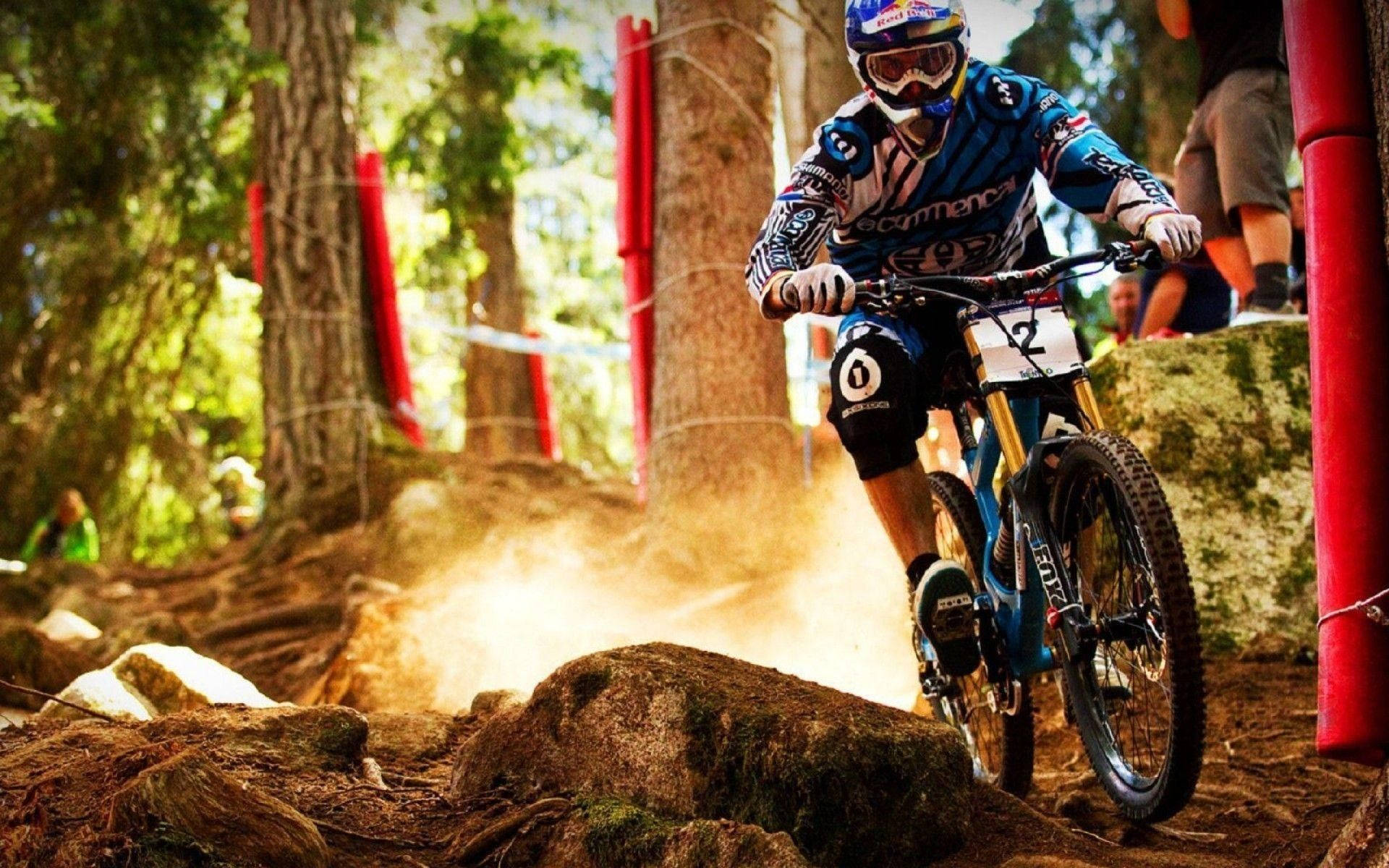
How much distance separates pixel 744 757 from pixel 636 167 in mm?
5547

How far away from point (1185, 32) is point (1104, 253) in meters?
3.22

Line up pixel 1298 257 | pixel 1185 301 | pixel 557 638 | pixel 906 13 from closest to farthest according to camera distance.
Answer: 1. pixel 906 13
2. pixel 557 638
3. pixel 1298 257
4. pixel 1185 301

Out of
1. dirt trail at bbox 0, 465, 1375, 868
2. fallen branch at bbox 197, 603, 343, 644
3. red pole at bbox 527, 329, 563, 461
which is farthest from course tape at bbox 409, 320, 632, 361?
red pole at bbox 527, 329, 563, 461

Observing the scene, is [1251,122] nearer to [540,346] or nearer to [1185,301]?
[1185,301]

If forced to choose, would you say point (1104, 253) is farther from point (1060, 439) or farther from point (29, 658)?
point (29, 658)

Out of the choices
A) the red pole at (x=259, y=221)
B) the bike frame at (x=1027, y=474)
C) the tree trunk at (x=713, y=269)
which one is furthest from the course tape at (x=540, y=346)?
the bike frame at (x=1027, y=474)

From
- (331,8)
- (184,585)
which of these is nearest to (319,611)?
(184,585)

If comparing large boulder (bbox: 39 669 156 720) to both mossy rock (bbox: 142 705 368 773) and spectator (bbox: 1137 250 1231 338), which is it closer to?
mossy rock (bbox: 142 705 368 773)

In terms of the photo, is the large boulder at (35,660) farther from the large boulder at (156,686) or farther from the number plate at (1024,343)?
the number plate at (1024,343)

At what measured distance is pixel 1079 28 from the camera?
11.6 meters

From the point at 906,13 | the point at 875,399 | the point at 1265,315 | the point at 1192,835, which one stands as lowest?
the point at 1192,835

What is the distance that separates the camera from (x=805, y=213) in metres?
3.92

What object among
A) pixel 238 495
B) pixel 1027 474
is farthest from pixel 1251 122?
pixel 238 495

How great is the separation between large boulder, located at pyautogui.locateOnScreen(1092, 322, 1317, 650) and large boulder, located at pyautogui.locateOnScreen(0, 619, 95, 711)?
434cm
